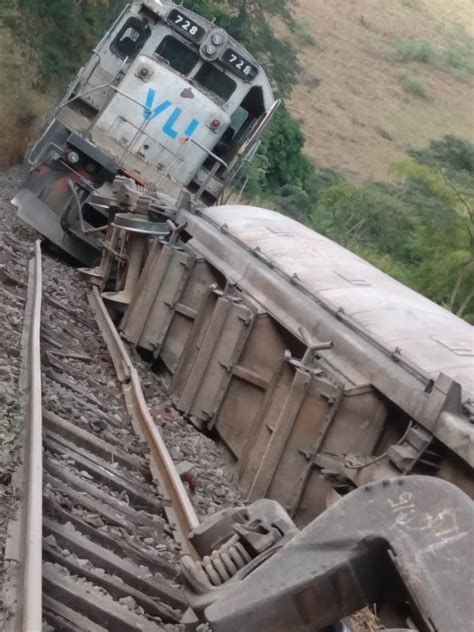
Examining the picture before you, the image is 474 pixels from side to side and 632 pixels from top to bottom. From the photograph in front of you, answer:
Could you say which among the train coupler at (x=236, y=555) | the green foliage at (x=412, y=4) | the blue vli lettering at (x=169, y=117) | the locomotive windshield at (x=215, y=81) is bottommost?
the train coupler at (x=236, y=555)

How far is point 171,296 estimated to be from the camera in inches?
365

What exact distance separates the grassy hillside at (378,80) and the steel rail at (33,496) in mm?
41723

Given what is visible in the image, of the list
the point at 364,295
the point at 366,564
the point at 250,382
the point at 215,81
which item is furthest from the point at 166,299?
the point at 366,564

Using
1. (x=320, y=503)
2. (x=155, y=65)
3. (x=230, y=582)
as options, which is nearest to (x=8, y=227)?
(x=155, y=65)

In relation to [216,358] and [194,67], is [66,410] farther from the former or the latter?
[194,67]

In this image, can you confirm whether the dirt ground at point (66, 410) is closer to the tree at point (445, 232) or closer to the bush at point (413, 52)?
the tree at point (445, 232)

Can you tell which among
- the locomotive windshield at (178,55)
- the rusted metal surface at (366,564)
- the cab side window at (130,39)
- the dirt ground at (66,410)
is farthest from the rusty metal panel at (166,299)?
the rusted metal surface at (366,564)

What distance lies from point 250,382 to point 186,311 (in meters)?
1.80

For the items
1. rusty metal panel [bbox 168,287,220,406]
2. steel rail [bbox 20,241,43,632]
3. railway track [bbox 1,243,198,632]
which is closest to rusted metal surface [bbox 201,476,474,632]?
steel rail [bbox 20,241,43,632]

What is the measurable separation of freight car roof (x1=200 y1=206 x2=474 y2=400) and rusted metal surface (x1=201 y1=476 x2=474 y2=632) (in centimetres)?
264

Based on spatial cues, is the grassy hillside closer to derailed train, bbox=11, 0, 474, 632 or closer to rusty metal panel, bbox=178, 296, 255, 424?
derailed train, bbox=11, 0, 474, 632

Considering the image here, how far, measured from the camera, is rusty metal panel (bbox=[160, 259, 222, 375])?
909 centimetres

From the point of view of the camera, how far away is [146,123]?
1319 cm

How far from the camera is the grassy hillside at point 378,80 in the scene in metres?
53.2
